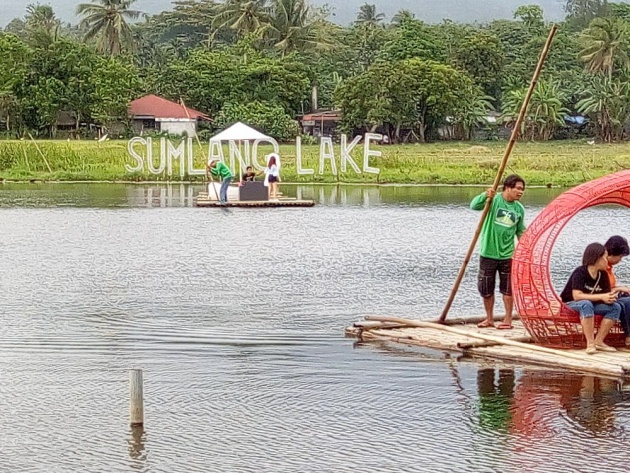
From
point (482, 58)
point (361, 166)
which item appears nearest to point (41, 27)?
point (482, 58)

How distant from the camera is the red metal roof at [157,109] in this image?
237 feet

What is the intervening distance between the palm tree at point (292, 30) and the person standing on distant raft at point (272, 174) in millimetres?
46596

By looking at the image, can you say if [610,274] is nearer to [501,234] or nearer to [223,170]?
[501,234]

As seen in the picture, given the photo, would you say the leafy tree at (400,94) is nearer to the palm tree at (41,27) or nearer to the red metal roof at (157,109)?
the red metal roof at (157,109)

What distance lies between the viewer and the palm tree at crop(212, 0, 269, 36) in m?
84.8

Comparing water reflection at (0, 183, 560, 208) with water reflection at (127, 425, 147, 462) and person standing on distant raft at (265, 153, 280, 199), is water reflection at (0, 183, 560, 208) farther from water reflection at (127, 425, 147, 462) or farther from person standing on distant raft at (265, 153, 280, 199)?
water reflection at (127, 425, 147, 462)

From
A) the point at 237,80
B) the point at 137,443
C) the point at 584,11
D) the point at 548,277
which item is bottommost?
the point at 137,443

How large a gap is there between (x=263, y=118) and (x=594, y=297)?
5753cm

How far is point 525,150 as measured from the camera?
63.2 metres

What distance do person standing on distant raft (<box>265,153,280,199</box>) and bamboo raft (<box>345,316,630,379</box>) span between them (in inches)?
830

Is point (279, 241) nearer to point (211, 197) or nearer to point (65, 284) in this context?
point (65, 284)

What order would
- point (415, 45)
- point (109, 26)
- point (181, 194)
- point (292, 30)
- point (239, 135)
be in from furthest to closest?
point (109, 26) → point (292, 30) → point (415, 45) → point (239, 135) → point (181, 194)

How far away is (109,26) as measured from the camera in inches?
3489

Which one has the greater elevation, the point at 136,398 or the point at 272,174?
the point at 272,174
